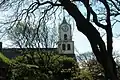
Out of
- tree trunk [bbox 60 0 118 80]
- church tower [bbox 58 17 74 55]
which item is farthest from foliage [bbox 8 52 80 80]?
tree trunk [bbox 60 0 118 80]

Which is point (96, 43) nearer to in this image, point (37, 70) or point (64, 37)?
point (37, 70)

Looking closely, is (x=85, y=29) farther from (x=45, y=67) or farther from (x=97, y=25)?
(x=45, y=67)

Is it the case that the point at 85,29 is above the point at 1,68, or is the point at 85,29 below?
above

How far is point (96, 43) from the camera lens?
36.2 feet

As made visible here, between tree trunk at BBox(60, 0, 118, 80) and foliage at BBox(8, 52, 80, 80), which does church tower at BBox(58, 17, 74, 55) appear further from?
foliage at BBox(8, 52, 80, 80)

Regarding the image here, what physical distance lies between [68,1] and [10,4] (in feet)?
6.58

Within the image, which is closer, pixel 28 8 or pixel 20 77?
pixel 28 8

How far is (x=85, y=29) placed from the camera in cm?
1123

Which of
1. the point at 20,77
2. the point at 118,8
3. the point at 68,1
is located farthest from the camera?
the point at 20,77

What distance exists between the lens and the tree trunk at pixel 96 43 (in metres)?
10.9

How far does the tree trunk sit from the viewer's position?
10875 mm

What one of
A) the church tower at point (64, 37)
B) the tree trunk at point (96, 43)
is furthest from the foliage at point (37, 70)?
the tree trunk at point (96, 43)

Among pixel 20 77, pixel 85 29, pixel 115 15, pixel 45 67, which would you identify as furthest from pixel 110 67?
pixel 45 67

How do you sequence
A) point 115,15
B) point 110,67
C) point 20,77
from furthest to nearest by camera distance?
point 20,77 → point 115,15 → point 110,67
